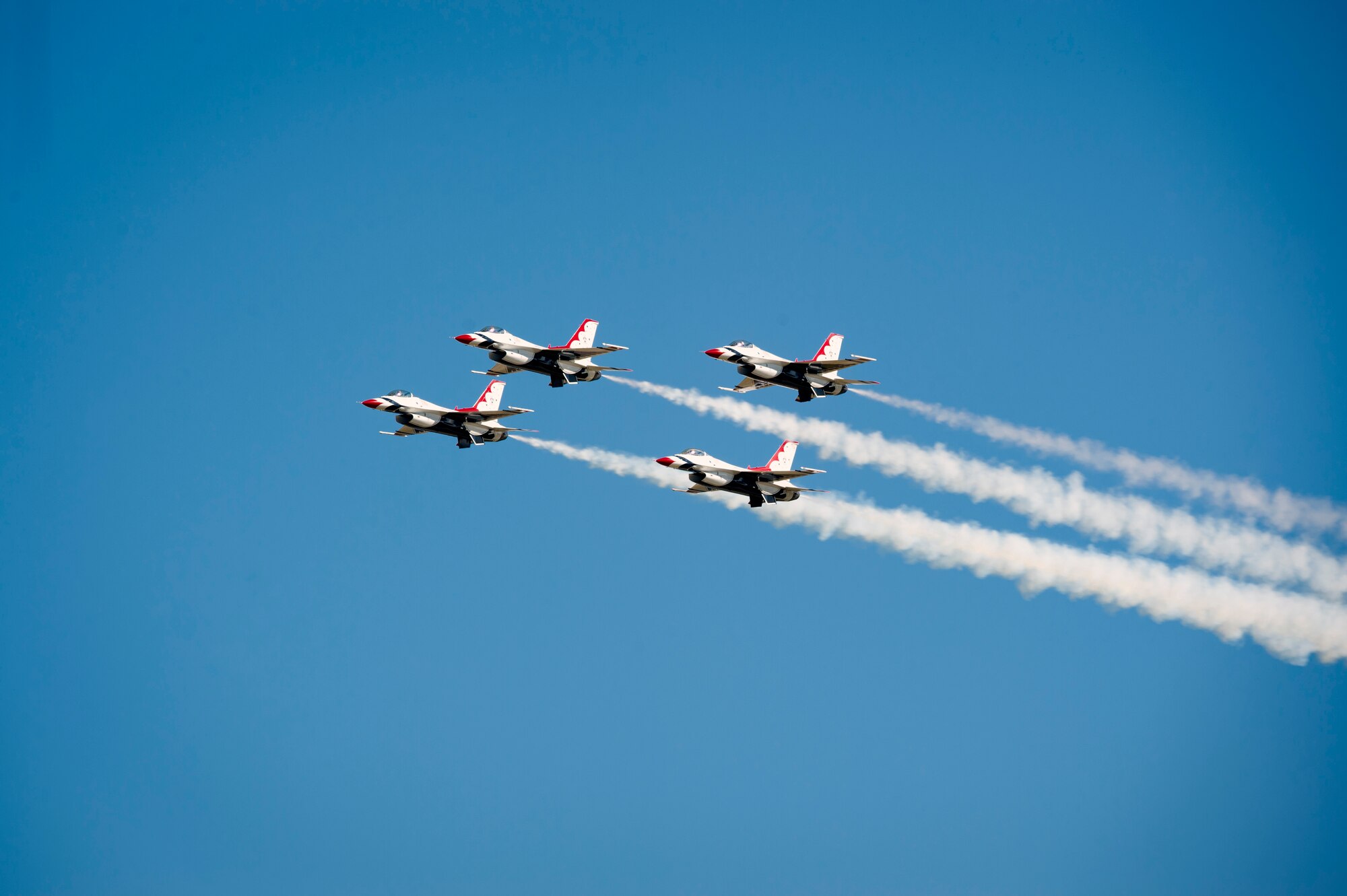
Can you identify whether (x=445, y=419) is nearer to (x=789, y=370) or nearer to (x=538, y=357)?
(x=538, y=357)

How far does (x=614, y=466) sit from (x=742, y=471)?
33.0 ft

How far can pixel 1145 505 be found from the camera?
88.9 m

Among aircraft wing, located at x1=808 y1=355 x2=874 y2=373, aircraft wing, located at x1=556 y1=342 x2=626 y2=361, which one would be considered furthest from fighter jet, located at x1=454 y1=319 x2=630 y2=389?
aircraft wing, located at x1=808 y1=355 x2=874 y2=373

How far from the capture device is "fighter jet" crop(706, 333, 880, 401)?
85.3 m

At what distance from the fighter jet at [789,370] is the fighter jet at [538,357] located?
210 inches

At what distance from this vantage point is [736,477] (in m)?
81.3

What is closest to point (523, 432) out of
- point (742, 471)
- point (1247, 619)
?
point (742, 471)

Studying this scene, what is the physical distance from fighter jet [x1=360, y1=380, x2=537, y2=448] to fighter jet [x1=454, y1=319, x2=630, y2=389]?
2.34 metres

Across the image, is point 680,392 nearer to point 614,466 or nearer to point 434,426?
point 614,466

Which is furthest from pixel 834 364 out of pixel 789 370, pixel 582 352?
pixel 582 352

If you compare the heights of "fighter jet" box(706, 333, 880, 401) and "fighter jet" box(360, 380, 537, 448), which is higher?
"fighter jet" box(706, 333, 880, 401)

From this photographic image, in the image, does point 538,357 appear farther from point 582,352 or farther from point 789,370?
point 789,370

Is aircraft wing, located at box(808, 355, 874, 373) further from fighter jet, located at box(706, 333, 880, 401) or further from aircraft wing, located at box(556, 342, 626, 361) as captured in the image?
aircraft wing, located at box(556, 342, 626, 361)

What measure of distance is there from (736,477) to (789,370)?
283 inches
